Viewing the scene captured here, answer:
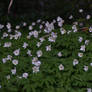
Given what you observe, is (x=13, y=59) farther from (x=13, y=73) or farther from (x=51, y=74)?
(x=51, y=74)

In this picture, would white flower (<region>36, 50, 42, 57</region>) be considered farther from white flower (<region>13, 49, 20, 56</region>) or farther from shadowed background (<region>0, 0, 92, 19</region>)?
shadowed background (<region>0, 0, 92, 19</region>)

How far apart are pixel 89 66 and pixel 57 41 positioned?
114 cm

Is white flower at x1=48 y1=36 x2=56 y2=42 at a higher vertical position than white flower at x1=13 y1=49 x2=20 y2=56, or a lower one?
higher

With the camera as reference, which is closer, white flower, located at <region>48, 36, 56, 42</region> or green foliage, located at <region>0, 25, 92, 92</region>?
green foliage, located at <region>0, 25, 92, 92</region>

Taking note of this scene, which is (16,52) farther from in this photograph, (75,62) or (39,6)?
(39,6)

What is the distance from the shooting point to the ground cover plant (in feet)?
13.9

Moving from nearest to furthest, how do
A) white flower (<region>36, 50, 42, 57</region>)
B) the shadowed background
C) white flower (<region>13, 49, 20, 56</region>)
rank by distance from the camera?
1. white flower (<region>36, 50, 42, 57</region>)
2. white flower (<region>13, 49, 20, 56</region>)
3. the shadowed background

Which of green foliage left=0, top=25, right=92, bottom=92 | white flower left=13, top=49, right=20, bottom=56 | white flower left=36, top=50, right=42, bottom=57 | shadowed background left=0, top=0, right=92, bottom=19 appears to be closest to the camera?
green foliage left=0, top=25, right=92, bottom=92

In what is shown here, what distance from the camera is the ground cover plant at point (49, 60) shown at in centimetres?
423

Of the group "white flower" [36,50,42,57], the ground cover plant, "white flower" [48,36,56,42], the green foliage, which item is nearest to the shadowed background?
the ground cover plant

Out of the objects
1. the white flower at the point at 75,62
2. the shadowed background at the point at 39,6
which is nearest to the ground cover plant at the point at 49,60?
the white flower at the point at 75,62

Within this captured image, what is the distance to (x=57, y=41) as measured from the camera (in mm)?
5312

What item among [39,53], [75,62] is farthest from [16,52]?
[75,62]

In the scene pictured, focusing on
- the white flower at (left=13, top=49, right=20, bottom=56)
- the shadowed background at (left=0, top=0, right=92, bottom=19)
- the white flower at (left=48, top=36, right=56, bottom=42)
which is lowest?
the white flower at (left=13, top=49, right=20, bottom=56)
